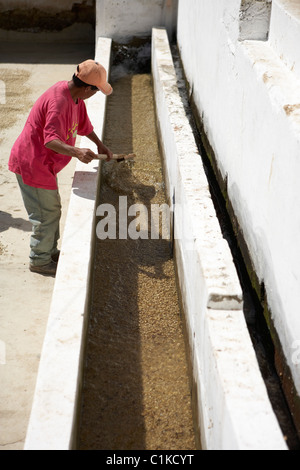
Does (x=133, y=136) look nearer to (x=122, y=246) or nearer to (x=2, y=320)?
(x=122, y=246)

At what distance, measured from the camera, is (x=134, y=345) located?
368 centimetres

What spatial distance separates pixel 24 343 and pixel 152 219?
1725 mm

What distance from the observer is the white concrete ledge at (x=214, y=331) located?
2252mm

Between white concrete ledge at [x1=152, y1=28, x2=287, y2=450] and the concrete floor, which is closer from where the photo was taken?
white concrete ledge at [x1=152, y1=28, x2=287, y2=450]

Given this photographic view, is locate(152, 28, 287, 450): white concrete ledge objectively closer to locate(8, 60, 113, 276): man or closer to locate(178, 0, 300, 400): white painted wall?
locate(178, 0, 300, 400): white painted wall

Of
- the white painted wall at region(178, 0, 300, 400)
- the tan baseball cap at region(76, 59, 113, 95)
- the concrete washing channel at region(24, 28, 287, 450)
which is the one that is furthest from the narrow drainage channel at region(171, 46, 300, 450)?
the tan baseball cap at region(76, 59, 113, 95)

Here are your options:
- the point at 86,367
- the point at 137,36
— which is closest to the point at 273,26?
the point at 86,367

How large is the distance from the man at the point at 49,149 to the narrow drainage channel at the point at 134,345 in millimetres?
441

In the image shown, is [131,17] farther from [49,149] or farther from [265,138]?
[265,138]

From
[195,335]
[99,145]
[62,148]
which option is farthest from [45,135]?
[195,335]

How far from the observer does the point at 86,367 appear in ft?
11.4

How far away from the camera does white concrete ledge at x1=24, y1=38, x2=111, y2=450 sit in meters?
2.54

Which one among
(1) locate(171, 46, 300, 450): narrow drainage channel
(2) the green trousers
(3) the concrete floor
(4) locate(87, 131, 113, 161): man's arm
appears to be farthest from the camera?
(4) locate(87, 131, 113, 161): man's arm

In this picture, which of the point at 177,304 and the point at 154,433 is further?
the point at 177,304
